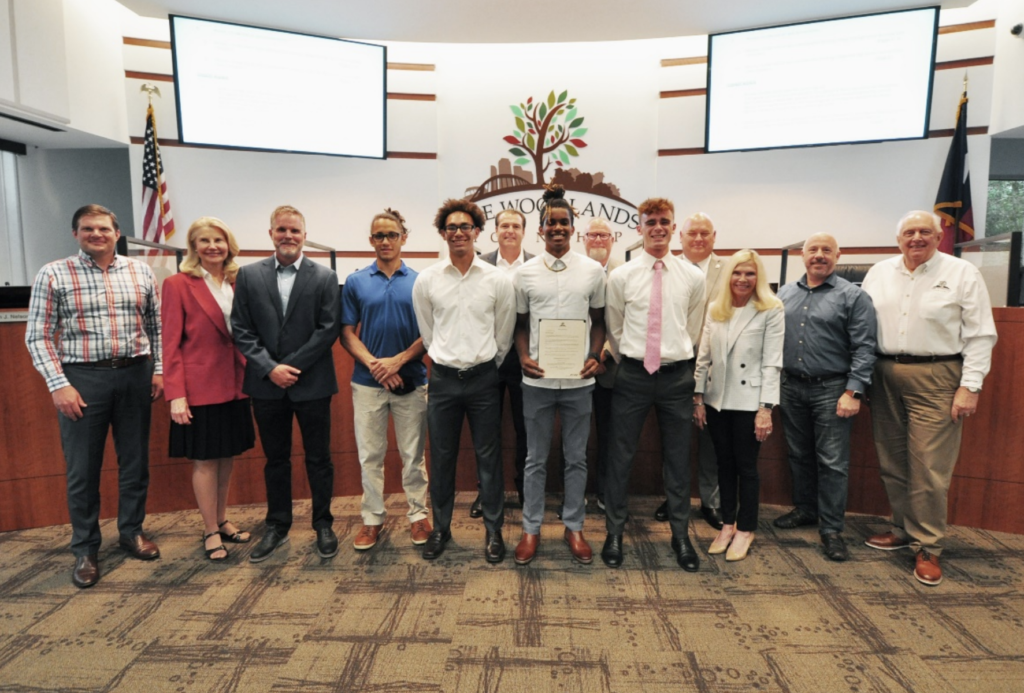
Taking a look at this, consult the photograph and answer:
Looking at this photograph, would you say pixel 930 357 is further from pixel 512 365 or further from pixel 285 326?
pixel 285 326

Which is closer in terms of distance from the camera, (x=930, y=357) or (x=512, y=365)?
(x=930, y=357)

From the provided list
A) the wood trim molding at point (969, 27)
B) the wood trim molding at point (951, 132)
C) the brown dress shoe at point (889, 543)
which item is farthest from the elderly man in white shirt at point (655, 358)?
the wood trim molding at point (969, 27)

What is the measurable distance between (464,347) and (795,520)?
2.34m

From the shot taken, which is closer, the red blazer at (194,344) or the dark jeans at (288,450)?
the red blazer at (194,344)

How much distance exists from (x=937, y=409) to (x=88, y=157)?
24.7 ft

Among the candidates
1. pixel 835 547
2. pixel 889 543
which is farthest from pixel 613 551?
pixel 889 543

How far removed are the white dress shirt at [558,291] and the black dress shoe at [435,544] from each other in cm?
99

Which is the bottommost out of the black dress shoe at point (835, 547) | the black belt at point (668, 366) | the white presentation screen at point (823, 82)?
the black dress shoe at point (835, 547)

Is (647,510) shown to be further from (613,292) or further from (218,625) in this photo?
(218,625)

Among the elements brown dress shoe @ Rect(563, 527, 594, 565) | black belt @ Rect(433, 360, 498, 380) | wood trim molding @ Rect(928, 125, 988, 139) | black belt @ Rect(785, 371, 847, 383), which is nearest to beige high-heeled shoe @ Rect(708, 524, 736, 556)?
brown dress shoe @ Rect(563, 527, 594, 565)

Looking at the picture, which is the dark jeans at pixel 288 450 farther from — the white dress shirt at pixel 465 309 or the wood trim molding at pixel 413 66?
the wood trim molding at pixel 413 66

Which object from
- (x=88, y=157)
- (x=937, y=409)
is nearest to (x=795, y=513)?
(x=937, y=409)

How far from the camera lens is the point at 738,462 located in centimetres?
274

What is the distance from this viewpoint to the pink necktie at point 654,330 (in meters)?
2.57
